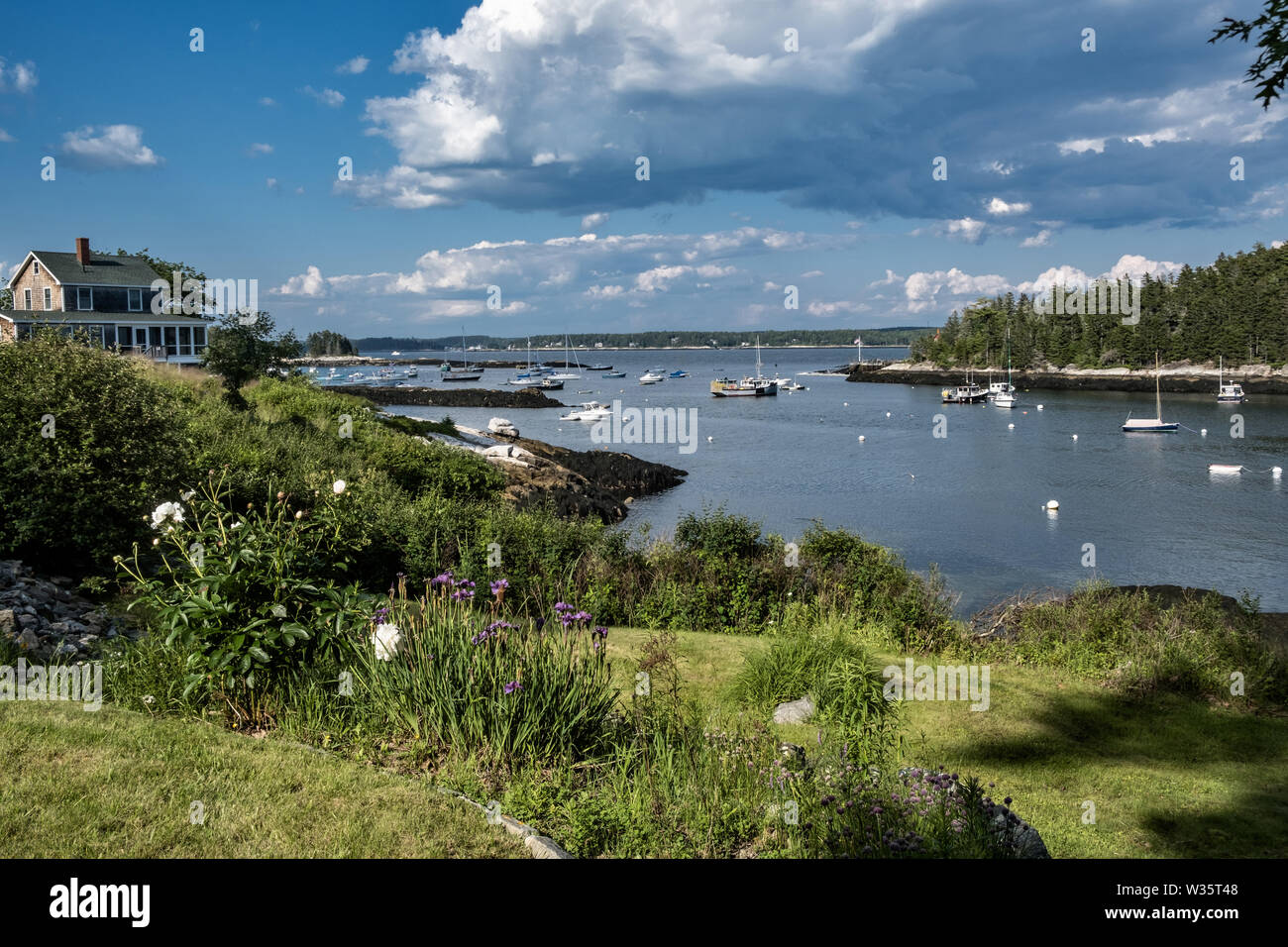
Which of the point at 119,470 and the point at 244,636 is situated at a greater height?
the point at 119,470

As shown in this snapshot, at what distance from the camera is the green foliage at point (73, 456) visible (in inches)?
425

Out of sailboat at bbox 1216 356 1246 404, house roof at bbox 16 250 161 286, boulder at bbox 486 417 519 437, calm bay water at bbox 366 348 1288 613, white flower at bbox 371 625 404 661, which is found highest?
house roof at bbox 16 250 161 286

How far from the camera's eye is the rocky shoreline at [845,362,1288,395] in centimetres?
9644

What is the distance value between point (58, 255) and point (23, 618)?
49.8m

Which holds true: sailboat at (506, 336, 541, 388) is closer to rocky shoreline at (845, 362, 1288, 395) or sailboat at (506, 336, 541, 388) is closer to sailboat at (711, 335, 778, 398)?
sailboat at (711, 335, 778, 398)

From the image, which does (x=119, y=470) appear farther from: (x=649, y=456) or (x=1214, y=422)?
(x=1214, y=422)

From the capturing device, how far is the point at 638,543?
58.3 ft

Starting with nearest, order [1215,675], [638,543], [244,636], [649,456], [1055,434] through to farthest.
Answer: [244,636] → [1215,675] → [638,543] → [649,456] → [1055,434]

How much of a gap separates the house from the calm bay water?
2423cm

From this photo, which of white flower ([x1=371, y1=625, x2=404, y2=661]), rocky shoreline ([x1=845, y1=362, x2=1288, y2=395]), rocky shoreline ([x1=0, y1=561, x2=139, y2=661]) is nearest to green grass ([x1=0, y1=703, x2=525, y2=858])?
white flower ([x1=371, y1=625, x2=404, y2=661])

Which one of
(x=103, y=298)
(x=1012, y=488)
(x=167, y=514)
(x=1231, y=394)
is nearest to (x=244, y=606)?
(x=167, y=514)

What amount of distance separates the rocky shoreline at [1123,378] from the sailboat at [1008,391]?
73.3 inches

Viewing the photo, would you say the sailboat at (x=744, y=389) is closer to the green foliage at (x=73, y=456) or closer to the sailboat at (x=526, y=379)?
the sailboat at (x=526, y=379)
